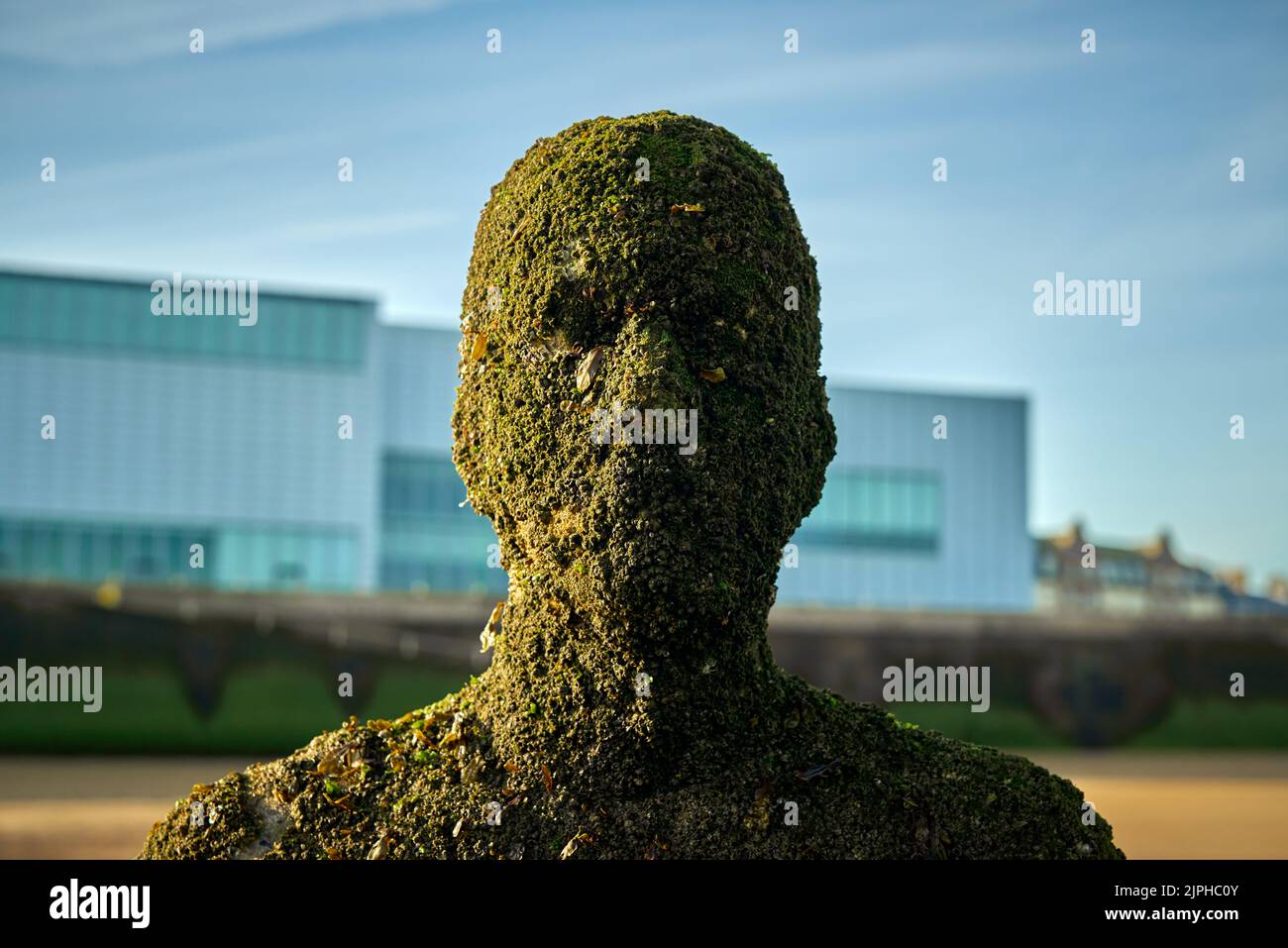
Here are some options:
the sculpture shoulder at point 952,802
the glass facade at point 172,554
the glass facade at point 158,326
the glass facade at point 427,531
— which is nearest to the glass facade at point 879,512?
the glass facade at point 427,531

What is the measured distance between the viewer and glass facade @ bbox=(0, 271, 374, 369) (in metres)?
42.8

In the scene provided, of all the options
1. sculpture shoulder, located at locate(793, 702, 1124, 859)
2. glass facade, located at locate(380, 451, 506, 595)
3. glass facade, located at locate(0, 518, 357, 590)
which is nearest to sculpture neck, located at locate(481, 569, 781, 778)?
sculpture shoulder, located at locate(793, 702, 1124, 859)

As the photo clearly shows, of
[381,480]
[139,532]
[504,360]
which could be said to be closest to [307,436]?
[381,480]

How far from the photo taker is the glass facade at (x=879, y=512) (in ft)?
158

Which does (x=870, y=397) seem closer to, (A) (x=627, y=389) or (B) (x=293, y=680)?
(B) (x=293, y=680)

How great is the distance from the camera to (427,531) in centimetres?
4666

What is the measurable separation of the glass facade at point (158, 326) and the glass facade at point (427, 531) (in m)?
4.82

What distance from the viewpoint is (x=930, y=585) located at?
1989 inches

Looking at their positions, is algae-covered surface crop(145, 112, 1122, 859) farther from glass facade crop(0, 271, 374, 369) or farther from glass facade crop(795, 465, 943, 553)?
glass facade crop(795, 465, 943, 553)

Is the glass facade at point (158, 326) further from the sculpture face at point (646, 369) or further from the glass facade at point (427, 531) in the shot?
the sculpture face at point (646, 369)

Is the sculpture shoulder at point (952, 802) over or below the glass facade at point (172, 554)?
over

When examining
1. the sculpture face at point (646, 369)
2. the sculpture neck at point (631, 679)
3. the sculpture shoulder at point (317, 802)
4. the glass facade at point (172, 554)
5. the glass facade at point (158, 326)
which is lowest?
the glass facade at point (172, 554)
